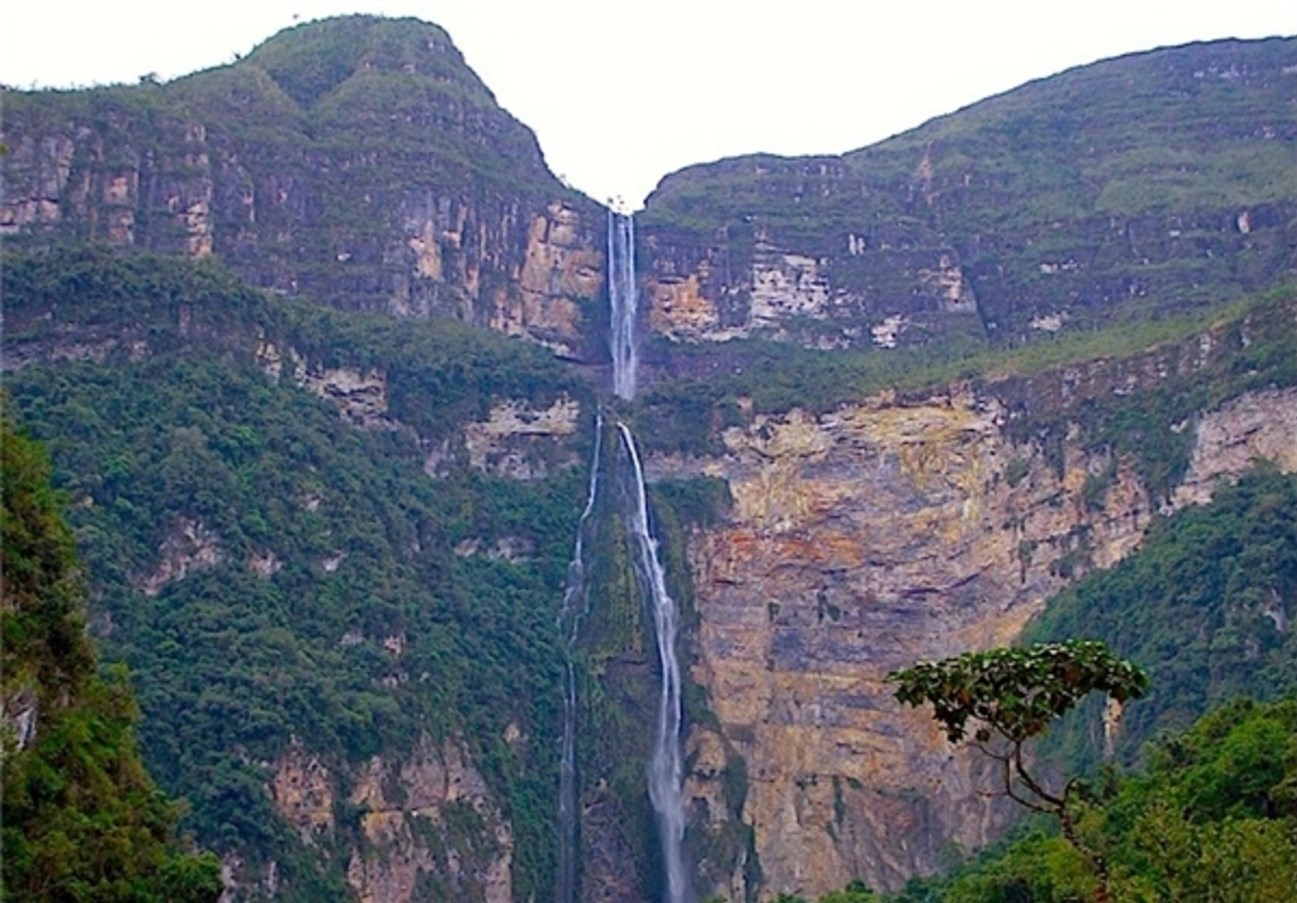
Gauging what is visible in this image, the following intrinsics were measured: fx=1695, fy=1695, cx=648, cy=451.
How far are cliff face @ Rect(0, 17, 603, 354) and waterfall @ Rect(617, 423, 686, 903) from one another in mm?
8285

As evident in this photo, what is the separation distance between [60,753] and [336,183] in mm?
35985

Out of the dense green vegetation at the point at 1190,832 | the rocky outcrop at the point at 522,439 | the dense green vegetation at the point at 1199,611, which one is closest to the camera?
the dense green vegetation at the point at 1190,832

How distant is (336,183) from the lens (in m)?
52.8

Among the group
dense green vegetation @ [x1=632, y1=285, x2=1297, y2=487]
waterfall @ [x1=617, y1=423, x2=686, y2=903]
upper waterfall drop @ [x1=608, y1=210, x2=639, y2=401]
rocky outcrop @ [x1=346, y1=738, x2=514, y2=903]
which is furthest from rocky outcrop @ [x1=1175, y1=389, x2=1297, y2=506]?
upper waterfall drop @ [x1=608, y1=210, x2=639, y2=401]

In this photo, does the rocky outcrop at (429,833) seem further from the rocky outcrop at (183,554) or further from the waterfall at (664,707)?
the rocky outcrop at (183,554)

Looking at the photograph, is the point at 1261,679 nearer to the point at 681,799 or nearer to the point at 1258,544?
the point at 1258,544

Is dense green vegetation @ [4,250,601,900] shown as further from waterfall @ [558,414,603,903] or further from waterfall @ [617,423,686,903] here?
waterfall @ [617,423,686,903]

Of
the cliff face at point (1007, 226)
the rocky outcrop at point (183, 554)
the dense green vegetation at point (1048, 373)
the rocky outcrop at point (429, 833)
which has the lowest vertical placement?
the rocky outcrop at point (429, 833)

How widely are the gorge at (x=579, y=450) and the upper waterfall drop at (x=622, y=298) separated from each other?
15cm

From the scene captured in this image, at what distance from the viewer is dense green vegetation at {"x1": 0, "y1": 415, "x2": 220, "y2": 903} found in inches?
683

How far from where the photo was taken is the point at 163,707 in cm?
3356

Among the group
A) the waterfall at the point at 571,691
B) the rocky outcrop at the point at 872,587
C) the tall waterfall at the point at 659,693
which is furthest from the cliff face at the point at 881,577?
the waterfall at the point at 571,691

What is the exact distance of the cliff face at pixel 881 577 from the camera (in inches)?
1714

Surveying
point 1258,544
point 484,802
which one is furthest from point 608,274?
point 1258,544
